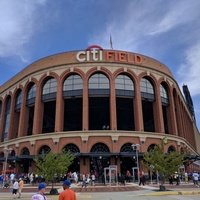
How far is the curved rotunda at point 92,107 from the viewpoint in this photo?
133ft

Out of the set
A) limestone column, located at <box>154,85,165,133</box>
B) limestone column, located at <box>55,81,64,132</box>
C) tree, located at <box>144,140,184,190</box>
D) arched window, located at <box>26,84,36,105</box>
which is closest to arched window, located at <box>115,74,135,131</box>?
limestone column, located at <box>154,85,165,133</box>

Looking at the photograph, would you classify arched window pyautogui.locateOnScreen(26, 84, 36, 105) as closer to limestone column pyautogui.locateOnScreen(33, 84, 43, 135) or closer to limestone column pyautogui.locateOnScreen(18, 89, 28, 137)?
limestone column pyautogui.locateOnScreen(18, 89, 28, 137)

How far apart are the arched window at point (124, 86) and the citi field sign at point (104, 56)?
308 centimetres

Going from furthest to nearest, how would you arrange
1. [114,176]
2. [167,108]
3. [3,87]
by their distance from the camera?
[3,87]
[167,108]
[114,176]

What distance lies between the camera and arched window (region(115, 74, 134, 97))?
4428cm

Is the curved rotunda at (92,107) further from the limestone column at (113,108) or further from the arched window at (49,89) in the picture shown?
the limestone column at (113,108)

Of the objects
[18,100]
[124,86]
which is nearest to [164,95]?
[124,86]

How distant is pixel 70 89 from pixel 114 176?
1679 centimetres

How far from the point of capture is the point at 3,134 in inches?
2096

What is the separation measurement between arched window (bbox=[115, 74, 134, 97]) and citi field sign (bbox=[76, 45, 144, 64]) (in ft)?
10.1

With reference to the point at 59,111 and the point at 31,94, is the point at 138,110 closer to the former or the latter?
the point at 59,111

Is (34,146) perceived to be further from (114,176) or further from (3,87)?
(3,87)

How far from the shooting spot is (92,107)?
4956 cm

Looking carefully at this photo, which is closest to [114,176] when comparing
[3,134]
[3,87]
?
[3,134]
